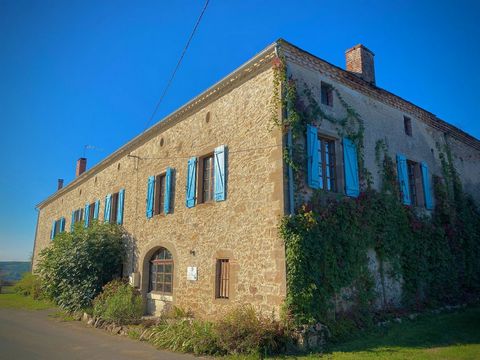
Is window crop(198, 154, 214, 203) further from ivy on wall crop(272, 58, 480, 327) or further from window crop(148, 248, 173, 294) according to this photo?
ivy on wall crop(272, 58, 480, 327)

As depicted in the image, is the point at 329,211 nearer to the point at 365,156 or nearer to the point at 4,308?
the point at 365,156

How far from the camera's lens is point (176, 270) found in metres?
10.3

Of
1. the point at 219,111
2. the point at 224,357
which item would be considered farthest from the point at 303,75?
the point at 224,357

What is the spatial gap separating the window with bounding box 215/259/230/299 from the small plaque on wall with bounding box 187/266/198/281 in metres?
0.89

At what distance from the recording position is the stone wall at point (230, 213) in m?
7.60

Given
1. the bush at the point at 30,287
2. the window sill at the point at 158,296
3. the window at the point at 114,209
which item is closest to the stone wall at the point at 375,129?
the window sill at the point at 158,296

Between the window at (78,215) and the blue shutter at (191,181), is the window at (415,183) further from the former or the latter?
the window at (78,215)

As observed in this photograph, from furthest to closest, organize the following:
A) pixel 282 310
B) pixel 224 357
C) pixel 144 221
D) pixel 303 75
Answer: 1. pixel 144 221
2. pixel 303 75
3. pixel 282 310
4. pixel 224 357

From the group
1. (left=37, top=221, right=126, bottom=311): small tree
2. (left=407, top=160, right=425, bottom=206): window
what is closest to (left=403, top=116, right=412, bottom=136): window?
(left=407, top=160, right=425, bottom=206): window

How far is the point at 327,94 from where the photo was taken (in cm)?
916

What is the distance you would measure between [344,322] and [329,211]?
237 centimetres

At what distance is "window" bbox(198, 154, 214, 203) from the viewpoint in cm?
996

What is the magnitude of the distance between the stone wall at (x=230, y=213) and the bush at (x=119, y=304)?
0.82 m

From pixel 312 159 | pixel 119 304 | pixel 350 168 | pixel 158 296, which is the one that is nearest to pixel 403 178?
pixel 350 168
